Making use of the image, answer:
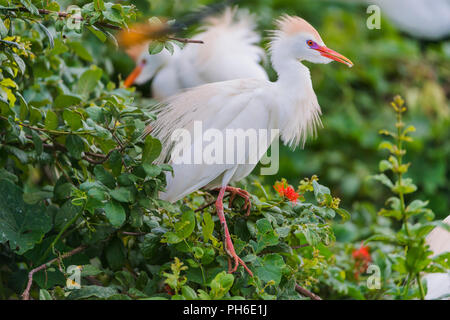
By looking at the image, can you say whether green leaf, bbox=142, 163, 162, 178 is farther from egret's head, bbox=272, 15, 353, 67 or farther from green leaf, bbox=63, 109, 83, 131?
egret's head, bbox=272, 15, 353, 67

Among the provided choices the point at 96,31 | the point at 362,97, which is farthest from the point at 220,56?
the point at 96,31

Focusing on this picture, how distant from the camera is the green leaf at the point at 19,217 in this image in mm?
1220

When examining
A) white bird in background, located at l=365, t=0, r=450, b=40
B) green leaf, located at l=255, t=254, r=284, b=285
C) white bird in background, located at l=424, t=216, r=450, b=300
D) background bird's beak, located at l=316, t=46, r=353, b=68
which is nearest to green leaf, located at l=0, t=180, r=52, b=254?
green leaf, located at l=255, t=254, r=284, b=285

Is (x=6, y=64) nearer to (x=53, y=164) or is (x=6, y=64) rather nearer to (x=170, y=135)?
(x=53, y=164)

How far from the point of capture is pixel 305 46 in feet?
4.25

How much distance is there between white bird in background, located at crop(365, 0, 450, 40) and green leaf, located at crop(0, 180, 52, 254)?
2359 mm

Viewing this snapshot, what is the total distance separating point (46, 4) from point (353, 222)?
1.50 m

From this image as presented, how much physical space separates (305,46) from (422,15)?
2377 millimetres

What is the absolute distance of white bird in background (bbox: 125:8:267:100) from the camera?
258 cm

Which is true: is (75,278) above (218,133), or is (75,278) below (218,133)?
below

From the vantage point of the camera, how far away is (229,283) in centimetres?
103

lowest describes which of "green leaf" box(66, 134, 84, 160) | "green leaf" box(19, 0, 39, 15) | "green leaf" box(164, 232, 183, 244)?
"green leaf" box(164, 232, 183, 244)

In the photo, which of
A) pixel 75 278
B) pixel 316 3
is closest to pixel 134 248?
pixel 75 278

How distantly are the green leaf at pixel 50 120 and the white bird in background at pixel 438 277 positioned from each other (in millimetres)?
893
